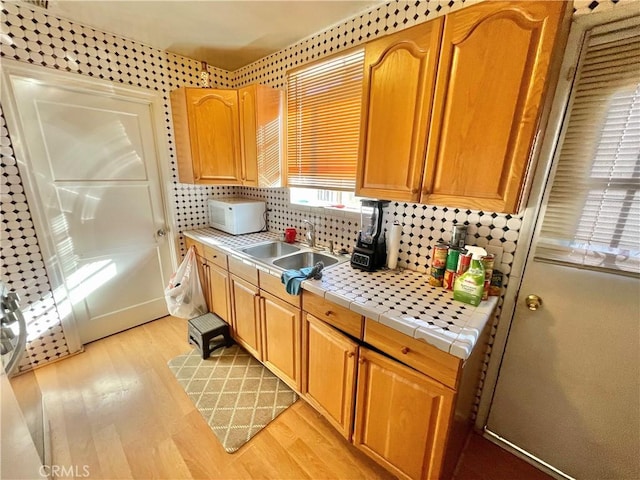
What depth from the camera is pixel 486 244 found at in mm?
1328

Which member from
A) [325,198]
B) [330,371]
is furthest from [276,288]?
[325,198]

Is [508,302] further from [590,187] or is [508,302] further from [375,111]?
[375,111]

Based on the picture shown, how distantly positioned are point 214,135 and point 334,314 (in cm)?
180

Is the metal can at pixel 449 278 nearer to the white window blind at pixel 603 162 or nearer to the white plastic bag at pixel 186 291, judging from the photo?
the white window blind at pixel 603 162

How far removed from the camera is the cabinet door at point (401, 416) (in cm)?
103

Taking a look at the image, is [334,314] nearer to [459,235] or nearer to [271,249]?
[459,235]

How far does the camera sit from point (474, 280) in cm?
115

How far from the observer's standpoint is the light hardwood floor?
1328 millimetres

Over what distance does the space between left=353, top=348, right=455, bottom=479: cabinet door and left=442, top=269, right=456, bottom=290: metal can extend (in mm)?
488

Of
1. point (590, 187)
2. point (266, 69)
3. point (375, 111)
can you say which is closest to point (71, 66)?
point (266, 69)

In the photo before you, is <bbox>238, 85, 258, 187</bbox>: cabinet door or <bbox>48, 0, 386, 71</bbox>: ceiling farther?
<bbox>238, 85, 258, 187</bbox>: cabinet door

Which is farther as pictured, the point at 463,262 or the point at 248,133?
the point at 248,133

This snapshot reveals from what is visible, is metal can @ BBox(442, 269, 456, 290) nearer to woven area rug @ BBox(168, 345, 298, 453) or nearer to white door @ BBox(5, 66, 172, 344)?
woven area rug @ BBox(168, 345, 298, 453)

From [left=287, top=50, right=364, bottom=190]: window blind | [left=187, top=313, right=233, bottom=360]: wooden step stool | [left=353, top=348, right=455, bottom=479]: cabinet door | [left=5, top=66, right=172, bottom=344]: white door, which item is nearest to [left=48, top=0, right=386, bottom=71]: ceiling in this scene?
[left=287, top=50, right=364, bottom=190]: window blind
